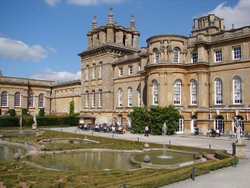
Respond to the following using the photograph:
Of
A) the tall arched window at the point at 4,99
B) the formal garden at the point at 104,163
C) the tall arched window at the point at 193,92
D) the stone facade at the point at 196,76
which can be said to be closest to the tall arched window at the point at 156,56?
the stone facade at the point at 196,76

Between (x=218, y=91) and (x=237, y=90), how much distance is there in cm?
240

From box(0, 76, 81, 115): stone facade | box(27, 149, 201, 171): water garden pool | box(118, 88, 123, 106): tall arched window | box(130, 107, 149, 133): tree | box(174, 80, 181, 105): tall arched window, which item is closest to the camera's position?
box(27, 149, 201, 171): water garden pool

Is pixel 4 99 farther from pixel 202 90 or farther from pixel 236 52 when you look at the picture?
pixel 236 52

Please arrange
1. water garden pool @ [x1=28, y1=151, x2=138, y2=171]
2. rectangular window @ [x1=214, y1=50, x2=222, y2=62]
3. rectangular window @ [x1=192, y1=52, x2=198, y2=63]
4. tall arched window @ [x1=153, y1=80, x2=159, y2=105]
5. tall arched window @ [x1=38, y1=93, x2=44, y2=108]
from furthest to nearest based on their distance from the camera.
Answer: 1. tall arched window @ [x1=38, y1=93, x2=44, y2=108]
2. tall arched window @ [x1=153, y1=80, x2=159, y2=105]
3. rectangular window @ [x1=192, y1=52, x2=198, y2=63]
4. rectangular window @ [x1=214, y1=50, x2=222, y2=62]
5. water garden pool @ [x1=28, y1=151, x2=138, y2=171]

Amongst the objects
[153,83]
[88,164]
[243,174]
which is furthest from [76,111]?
[243,174]

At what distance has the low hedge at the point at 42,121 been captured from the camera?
46241 mm

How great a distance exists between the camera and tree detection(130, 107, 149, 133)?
3538 centimetres

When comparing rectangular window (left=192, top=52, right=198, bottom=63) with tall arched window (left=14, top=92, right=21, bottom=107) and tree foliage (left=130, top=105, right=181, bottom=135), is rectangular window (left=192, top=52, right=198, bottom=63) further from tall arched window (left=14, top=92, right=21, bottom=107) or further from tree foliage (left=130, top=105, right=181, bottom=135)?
tall arched window (left=14, top=92, right=21, bottom=107)

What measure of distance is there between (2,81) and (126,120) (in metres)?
30.6

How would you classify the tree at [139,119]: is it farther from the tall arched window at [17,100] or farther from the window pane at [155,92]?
the tall arched window at [17,100]

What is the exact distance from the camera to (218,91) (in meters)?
34.8

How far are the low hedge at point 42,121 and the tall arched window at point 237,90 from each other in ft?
97.1

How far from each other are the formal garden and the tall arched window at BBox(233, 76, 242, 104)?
24.2 ft

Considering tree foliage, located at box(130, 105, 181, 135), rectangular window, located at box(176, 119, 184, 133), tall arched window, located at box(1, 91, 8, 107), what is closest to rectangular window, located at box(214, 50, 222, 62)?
tree foliage, located at box(130, 105, 181, 135)
